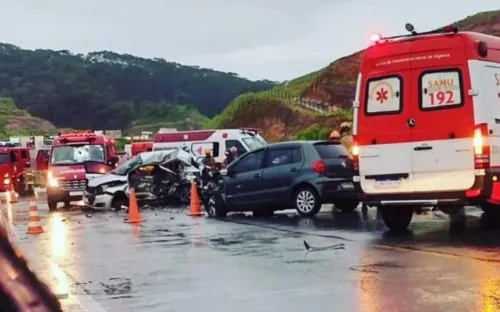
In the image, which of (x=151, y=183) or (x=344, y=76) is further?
(x=344, y=76)

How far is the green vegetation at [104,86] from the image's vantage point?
10281cm

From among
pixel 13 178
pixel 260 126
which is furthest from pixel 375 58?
pixel 260 126

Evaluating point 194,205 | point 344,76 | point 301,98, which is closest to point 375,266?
point 194,205

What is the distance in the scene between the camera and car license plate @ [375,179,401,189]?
521 inches

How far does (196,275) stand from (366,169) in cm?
→ 408

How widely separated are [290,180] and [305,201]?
1.85 feet

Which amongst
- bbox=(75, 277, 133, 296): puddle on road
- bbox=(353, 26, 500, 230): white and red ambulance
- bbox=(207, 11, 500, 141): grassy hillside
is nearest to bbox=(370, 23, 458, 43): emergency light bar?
bbox=(353, 26, 500, 230): white and red ambulance

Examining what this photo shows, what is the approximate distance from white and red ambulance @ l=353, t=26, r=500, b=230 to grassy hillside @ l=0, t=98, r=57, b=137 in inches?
3159

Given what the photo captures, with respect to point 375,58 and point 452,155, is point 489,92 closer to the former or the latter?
point 452,155

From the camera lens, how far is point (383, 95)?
44.0 feet

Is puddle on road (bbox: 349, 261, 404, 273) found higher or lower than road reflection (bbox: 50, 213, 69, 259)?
higher

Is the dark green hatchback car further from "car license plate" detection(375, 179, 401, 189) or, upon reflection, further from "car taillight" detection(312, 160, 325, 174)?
"car license plate" detection(375, 179, 401, 189)

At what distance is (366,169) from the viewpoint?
1360 centimetres

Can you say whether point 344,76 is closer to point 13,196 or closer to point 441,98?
point 13,196
